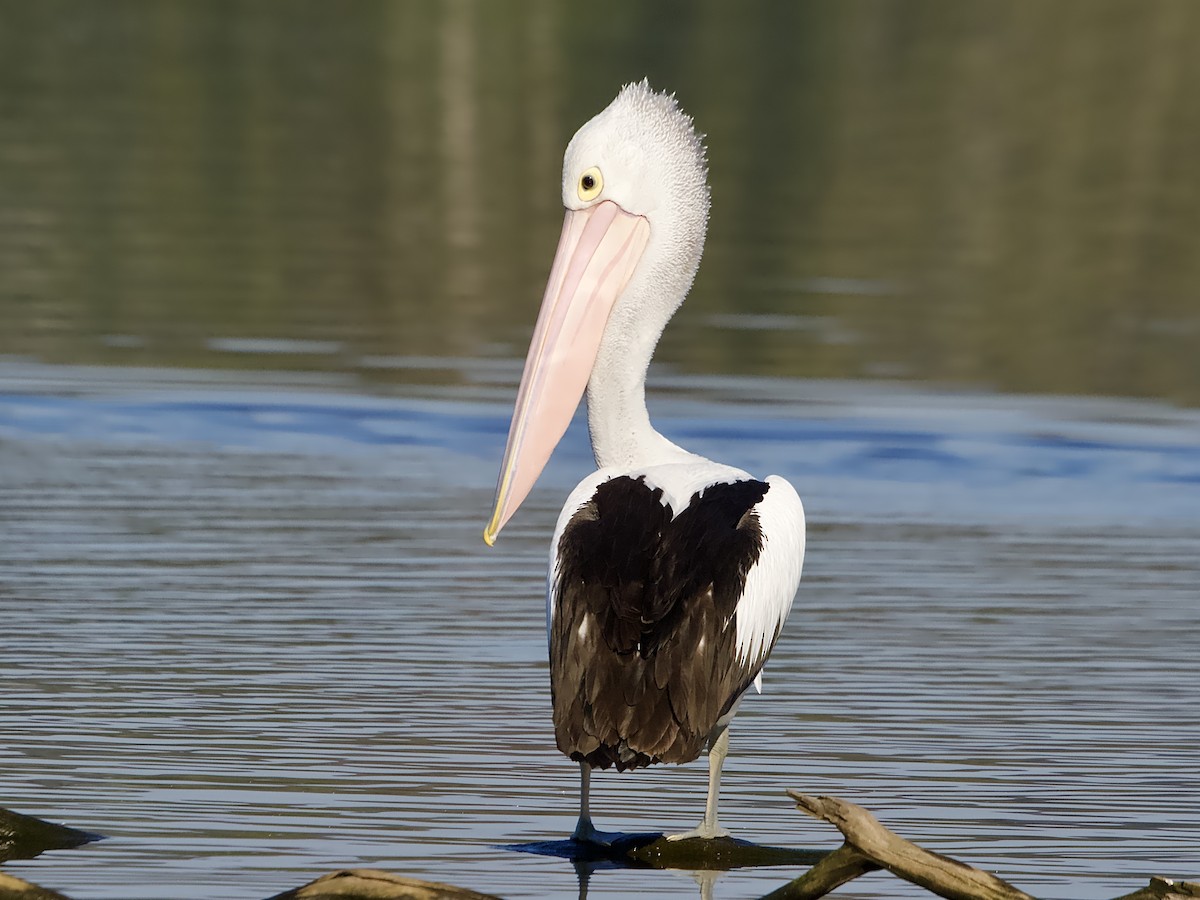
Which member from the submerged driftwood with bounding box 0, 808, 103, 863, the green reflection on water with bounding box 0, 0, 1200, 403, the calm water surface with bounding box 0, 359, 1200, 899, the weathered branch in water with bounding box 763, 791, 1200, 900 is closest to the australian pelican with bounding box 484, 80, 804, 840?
the calm water surface with bounding box 0, 359, 1200, 899

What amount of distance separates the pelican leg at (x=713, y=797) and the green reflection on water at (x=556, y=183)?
8201mm

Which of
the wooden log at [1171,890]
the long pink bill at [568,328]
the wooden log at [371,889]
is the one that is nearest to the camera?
the wooden log at [1171,890]

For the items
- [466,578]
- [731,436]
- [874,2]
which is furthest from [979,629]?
[874,2]

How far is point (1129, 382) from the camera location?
15.0 meters

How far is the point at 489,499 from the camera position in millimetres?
11352

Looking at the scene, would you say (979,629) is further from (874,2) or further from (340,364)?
(874,2)

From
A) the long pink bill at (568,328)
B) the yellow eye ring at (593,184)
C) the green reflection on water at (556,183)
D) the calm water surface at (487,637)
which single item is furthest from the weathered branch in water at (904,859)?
the green reflection on water at (556,183)

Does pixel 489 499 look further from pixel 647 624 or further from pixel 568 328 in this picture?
pixel 647 624

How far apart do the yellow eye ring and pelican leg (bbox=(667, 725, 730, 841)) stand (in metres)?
1.71

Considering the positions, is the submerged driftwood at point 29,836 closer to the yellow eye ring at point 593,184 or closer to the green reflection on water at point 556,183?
the yellow eye ring at point 593,184

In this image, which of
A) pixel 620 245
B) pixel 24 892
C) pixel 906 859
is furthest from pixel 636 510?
pixel 24 892

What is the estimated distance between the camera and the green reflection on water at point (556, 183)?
53.3ft

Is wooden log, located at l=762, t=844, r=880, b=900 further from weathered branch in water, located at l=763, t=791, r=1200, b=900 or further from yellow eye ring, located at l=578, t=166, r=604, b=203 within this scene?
yellow eye ring, located at l=578, t=166, r=604, b=203

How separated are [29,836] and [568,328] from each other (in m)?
2.22
